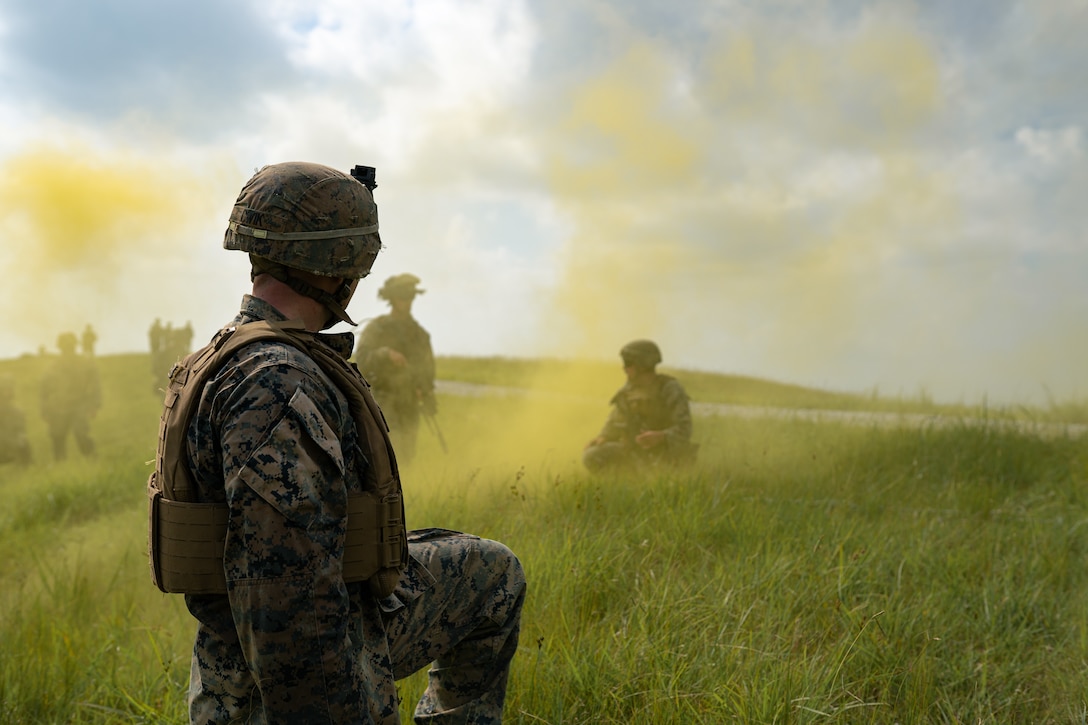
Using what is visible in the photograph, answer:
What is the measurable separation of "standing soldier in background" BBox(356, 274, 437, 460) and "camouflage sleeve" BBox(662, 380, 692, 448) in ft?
9.79

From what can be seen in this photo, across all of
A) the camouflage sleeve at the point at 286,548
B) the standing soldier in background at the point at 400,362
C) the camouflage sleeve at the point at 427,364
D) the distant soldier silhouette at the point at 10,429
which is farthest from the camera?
the distant soldier silhouette at the point at 10,429

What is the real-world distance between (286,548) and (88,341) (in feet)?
51.8

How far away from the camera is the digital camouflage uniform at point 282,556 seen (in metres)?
1.95

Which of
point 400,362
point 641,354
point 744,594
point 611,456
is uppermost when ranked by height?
point 641,354

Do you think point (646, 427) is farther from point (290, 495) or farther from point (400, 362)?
point (290, 495)

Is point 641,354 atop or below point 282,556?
atop

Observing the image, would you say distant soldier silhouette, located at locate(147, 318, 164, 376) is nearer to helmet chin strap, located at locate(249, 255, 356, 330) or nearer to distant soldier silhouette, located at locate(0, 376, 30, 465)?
distant soldier silhouette, located at locate(0, 376, 30, 465)

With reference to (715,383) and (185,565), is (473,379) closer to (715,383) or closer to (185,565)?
(715,383)

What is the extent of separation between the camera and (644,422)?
884cm

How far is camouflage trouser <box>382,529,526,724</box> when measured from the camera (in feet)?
8.57

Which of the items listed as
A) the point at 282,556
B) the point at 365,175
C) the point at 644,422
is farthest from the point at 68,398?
the point at 282,556

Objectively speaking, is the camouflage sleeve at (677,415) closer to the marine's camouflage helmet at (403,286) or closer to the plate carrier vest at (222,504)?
the marine's camouflage helmet at (403,286)

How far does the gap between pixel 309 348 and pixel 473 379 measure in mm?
18284

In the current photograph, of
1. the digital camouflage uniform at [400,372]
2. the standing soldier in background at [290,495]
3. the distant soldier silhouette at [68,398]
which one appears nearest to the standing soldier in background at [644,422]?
the digital camouflage uniform at [400,372]
